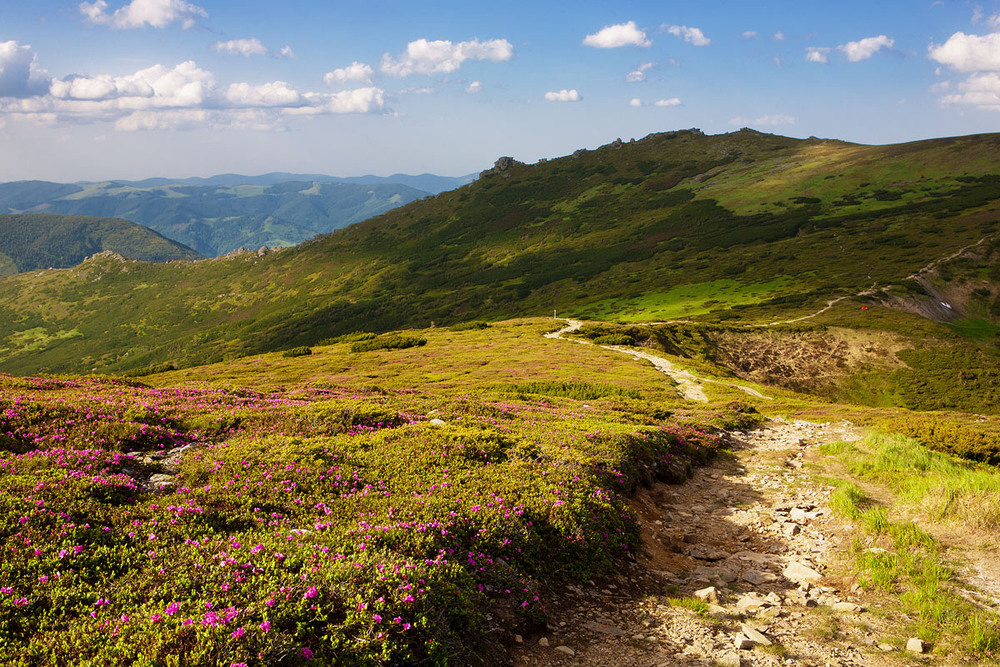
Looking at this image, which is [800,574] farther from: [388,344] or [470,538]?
[388,344]

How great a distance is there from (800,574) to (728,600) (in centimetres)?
236

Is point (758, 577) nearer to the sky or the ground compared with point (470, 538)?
nearer to the ground

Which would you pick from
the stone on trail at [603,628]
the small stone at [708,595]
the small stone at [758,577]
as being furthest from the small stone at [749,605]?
the stone on trail at [603,628]

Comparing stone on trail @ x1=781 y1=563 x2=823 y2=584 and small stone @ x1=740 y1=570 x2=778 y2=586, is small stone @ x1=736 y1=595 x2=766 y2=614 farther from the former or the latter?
stone on trail @ x1=781 y1=563 x2=823 y2=584

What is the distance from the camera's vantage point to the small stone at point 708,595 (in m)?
10.4

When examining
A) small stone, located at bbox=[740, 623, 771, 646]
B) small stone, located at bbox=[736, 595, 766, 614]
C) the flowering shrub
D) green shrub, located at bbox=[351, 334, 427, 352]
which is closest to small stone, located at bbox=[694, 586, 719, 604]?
small stone, located at bbox=[736, 595, 766, 614]

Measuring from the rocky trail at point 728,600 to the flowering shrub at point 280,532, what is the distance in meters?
0.89

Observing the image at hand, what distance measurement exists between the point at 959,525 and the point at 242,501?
1660cm

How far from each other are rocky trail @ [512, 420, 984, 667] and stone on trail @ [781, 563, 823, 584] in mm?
24

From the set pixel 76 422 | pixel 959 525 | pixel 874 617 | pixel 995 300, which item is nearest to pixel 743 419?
pixel 959 525

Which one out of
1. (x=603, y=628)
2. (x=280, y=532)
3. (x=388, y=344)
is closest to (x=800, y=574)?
(x=603, y=628)

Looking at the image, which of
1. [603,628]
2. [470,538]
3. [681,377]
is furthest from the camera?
[681,377]

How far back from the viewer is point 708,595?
10.5 m

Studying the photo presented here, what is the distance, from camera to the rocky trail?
27.7 feet
